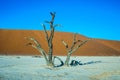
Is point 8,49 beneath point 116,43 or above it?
beneath

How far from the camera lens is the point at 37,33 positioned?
76812 millimetres

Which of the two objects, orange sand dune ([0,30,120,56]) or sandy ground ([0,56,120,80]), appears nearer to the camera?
sandy ground ([0,56,120,80])

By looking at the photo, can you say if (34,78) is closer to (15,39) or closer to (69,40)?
(15,39)

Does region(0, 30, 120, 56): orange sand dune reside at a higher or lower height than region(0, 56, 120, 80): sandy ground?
higher

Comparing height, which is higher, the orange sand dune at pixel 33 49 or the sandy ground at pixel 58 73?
the orange sand dune at pixel 33 49

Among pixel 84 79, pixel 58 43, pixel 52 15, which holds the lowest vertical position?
pixel 84 79

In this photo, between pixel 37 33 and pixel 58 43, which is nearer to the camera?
pixel 58 43

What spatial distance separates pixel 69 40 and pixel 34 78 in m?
62.8

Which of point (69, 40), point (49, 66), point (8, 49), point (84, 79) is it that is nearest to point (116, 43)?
point (69, 40)

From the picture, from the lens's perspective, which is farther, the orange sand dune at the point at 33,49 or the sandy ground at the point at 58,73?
the orange sand dune at the point at 33,49

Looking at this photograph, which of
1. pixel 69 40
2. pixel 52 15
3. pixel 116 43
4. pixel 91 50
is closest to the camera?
pixel 52 15

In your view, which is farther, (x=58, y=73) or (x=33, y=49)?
(x=33, y=49)

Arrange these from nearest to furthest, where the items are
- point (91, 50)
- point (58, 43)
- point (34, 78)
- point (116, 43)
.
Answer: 1. point (34, 78)
2. point (91, 50)
3. point (58, 43)
4. point (116, 43)

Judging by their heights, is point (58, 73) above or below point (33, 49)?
below
